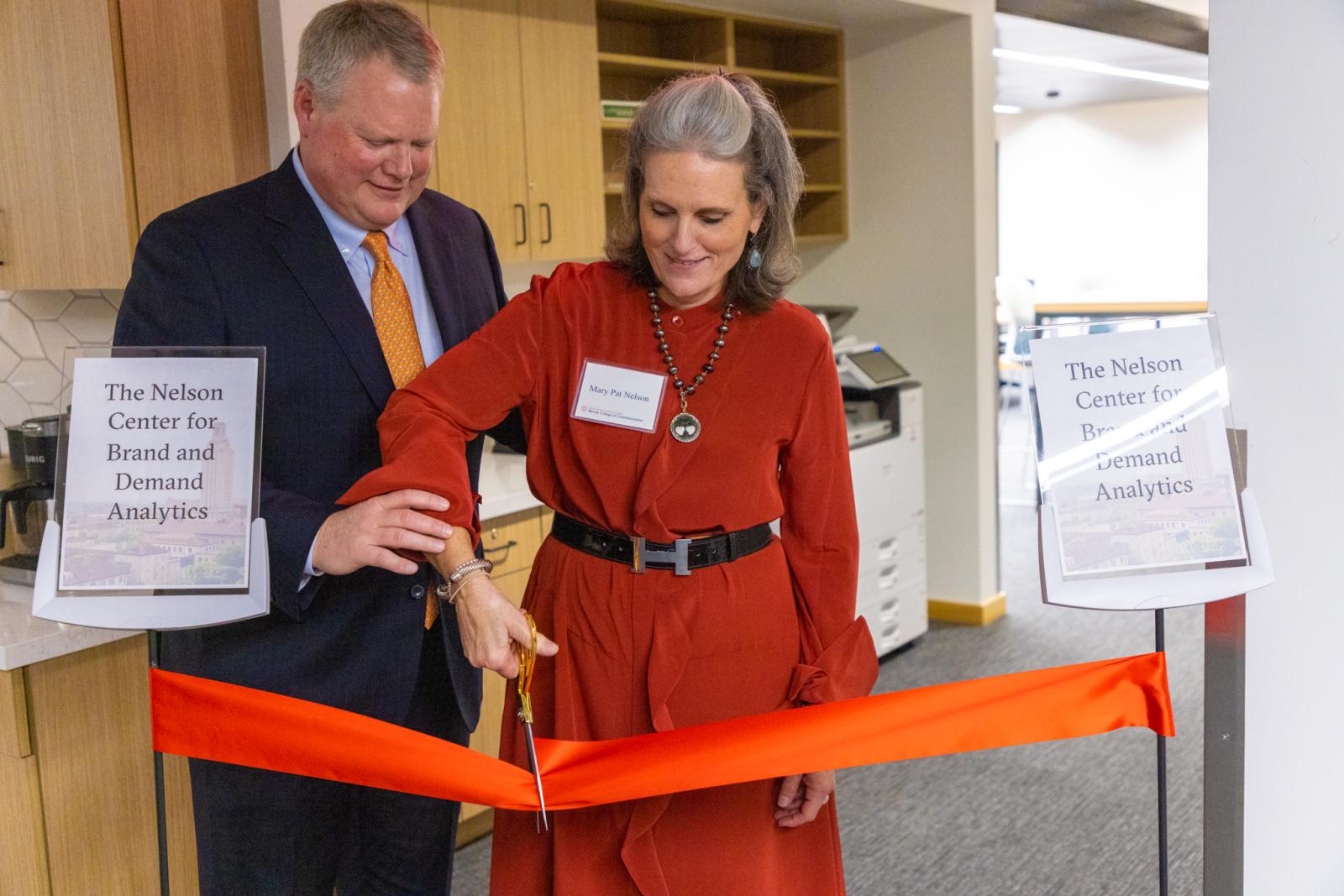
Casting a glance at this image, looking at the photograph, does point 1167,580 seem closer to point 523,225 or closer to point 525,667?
point 525,667

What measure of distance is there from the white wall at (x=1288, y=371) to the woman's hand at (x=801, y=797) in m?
0.75

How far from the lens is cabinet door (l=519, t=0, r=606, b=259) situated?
3.61m

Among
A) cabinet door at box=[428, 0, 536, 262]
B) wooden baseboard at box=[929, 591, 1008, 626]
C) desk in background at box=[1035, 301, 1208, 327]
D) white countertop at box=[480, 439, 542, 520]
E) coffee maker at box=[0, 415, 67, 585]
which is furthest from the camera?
desk in background at box=[1035, 301, 1208, 327]

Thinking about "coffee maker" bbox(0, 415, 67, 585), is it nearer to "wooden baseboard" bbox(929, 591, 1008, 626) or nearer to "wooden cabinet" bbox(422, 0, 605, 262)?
"wooden cabinet" bbox(422, 0, 605, 262)

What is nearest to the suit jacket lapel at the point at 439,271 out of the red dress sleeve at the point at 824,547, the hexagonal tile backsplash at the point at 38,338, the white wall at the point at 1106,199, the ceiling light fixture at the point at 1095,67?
the red dress sleeve at the point at 824,547

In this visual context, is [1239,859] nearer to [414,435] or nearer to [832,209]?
[414,435]

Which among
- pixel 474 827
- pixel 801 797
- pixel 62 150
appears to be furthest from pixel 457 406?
pixel 474 827

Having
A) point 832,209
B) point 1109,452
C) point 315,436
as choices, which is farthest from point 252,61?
point 832,209

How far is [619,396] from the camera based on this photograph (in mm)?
1562

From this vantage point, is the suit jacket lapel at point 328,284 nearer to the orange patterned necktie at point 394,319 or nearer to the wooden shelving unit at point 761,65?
the orange patterned necktie at point 394,319

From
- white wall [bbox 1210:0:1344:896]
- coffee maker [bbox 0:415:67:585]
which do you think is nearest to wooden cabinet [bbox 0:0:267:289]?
coffee maker [bbox 0:415:67:585]

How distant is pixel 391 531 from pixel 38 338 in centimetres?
186

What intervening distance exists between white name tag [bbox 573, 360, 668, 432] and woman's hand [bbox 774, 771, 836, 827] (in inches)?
20.4

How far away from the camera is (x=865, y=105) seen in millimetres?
5121
